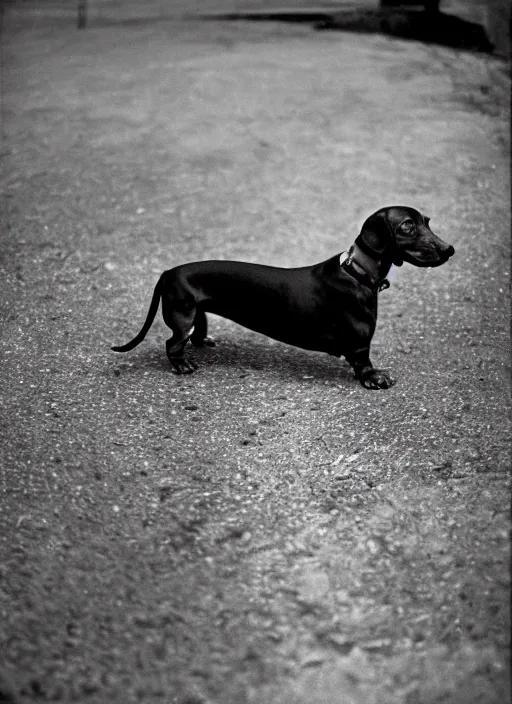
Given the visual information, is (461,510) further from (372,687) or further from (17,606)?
(17,606)

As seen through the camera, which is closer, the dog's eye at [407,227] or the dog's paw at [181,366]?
the dog's eye at [407,227]

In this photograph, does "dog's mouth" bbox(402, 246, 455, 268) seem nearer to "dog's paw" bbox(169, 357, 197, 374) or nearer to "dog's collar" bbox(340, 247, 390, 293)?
"dog's collar" bbox(340, 247, 390, 293)

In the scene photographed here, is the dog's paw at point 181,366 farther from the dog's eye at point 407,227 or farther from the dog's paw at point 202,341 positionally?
the dog's eye at point 407,227

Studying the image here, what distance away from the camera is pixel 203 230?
5.10 m

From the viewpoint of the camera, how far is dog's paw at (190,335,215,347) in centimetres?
390

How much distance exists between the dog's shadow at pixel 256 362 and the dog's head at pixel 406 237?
63 cm

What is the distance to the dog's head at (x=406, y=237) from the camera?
11.0ft

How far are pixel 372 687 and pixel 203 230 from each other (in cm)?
329

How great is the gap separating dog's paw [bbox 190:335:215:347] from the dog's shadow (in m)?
0.02

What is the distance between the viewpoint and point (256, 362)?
12.6ft

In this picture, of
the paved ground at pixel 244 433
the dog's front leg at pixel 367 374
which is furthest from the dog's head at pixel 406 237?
the paved ground at pixel 244 433

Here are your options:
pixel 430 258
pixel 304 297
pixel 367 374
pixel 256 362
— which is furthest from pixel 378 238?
pixel 256 362

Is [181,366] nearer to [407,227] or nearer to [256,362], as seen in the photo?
[256,362]

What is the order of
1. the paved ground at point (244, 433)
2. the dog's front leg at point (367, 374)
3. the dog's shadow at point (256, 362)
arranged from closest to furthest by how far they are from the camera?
the paved ground at point (244, 433), the dog's front leg at point (367, 374), the dog's shadow at point (256, 362)
